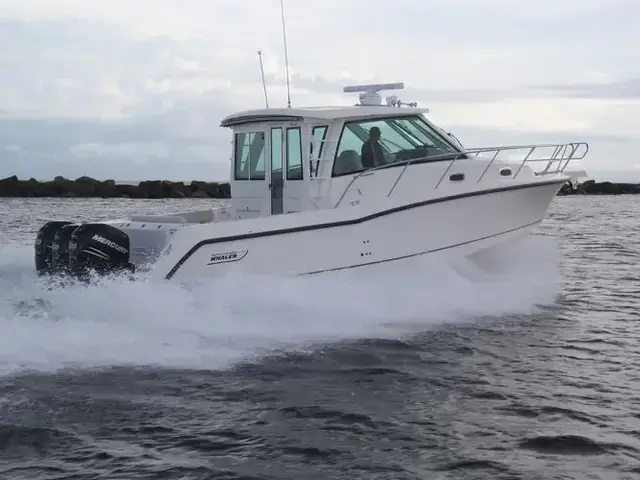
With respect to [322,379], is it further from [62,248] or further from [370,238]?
[62,248]

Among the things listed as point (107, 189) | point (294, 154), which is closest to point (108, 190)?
point (107, 189)

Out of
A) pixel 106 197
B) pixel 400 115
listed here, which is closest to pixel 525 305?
pixel 400 115

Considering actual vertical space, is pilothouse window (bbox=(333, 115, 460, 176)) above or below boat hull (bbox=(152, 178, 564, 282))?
above

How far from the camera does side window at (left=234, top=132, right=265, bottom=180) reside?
10.2 meters

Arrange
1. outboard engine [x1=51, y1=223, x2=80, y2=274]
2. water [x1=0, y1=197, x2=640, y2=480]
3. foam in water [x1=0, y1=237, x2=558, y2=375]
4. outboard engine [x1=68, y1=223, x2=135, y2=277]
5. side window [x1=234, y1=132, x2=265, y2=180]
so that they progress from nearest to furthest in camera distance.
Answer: water [x1=0, y1=197, x2=640, y2=480]
foam in water [x1=0, y1=237, x2=558, y2=375]
outboard engine [x1=68, y1=223, x2=135, y2=277]
outboard engine [x1=51, y1=223, x2=80, y2=274]
side window [x1=234, y1=132, x2=265, y2=180]

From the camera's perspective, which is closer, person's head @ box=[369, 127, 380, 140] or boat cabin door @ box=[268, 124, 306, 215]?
boat cabin door @ box=[268, 124, 306, 215]

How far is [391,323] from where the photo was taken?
8812mm

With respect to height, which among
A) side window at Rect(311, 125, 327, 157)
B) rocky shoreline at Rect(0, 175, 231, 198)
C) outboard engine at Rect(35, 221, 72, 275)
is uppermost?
side window at Rect(311, 125, 327, 157)

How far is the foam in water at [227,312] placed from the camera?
7160 millimetres

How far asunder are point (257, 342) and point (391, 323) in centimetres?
170

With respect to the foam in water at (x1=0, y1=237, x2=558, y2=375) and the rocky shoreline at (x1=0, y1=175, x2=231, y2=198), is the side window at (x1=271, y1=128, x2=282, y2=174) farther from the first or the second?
the rocky shoreline at (x1=0, y1=175, x2=231, y2=198)

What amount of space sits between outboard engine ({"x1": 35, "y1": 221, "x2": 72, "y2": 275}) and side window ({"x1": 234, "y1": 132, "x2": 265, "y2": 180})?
2.22 metres

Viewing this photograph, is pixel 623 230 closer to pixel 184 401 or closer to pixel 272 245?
pixel 272 245

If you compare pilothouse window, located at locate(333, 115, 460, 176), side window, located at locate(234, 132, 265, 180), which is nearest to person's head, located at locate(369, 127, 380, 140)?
pilothouse window, located at locate(333, 115, 460, 176)
